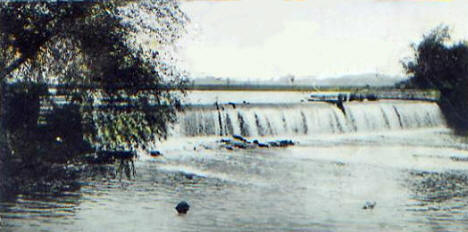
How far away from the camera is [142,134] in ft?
20.2

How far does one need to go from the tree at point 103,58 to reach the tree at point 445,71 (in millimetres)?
16440

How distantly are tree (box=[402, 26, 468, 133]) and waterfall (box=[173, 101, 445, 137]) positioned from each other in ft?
2.36

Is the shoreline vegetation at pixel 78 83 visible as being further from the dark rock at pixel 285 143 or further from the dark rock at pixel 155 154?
the dark rock at pixel 285 143

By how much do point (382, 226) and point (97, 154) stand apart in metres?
3.49

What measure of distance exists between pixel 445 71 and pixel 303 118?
10577 millimetres

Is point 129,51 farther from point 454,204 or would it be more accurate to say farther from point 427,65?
point 427,65

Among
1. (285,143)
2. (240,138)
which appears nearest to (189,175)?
(240,138)

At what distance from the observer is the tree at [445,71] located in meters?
22.2

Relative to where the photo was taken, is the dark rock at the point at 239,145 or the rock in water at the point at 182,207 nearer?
the rock in water at the point at 182,207

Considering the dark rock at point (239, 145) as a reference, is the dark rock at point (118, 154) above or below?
above

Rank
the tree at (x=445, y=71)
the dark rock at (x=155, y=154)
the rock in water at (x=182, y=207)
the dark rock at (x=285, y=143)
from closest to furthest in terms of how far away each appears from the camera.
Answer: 1. the rock in water at (x=182, y=207)
2. the dark rock at (x=155, y=154)
3. the dark rock at (x=285, y=143)
4. the tree at (x=445, y=71)

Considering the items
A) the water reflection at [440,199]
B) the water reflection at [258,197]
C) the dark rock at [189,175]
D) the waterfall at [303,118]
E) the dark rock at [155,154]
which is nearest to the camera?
the water reflection at [258,197]

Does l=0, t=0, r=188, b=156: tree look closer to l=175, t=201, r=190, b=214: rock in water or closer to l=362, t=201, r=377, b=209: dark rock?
l=175, t=201, r=190, b=214: rock in water

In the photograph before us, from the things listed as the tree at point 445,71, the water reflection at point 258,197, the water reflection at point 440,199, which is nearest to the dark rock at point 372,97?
the tree at point 445,71
